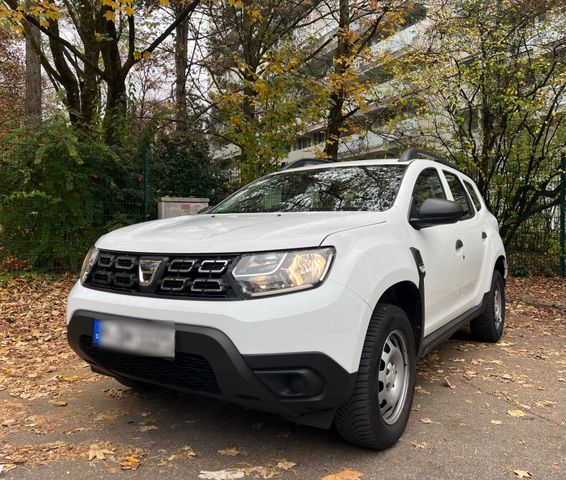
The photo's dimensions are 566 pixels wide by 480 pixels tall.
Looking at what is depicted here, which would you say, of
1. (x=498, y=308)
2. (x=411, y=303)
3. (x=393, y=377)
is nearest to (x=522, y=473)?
(x=393, y=377)

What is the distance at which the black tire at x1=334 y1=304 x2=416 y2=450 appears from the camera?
2543 mm

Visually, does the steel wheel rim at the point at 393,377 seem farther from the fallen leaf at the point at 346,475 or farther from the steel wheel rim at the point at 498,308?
the steel wheel rim at the point at 498,308

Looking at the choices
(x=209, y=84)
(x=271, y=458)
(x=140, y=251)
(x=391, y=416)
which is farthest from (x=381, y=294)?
(x=209, y=84)

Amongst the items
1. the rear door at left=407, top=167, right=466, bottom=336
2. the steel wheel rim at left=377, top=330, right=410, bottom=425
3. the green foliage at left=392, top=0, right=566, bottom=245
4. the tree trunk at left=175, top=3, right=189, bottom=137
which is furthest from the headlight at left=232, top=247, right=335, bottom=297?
the tree trunk at left=175, top=3, right=189, bottom=137

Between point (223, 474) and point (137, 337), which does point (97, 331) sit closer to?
point (137, 337)

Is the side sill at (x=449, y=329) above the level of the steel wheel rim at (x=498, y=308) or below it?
above

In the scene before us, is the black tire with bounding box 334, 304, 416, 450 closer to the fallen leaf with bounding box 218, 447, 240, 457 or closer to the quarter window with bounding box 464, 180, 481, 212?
the fallen leaf with bounding box 218, 447, 240, 457

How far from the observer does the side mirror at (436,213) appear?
3209 millimetres

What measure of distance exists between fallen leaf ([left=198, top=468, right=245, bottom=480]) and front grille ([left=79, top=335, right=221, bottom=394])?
0.43 metres

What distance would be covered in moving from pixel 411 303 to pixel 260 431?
123 centimetres

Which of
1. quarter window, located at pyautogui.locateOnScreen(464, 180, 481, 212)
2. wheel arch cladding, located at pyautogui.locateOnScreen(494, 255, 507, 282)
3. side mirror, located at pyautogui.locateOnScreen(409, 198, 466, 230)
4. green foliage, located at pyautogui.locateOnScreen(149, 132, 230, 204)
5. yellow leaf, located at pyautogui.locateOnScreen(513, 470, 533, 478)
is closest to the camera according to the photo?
yellow leaf, located at pyautogui.locateOnScreen(513, 470, 533, 478)

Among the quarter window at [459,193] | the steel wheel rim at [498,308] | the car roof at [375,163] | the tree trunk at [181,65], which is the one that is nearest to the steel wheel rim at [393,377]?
the car roof at [375,163]

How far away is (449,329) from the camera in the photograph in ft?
12.6

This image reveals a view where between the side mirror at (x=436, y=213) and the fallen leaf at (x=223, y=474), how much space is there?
185cm
